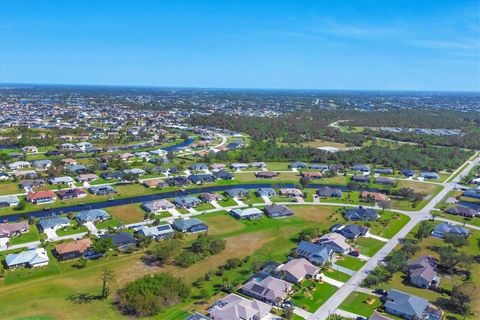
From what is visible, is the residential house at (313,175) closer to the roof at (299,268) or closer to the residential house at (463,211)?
the residential house at (463,211)

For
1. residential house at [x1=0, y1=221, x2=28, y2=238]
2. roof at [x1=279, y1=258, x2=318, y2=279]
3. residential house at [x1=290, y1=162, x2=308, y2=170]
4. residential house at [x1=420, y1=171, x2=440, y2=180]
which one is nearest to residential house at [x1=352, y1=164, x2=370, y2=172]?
residential house at [x1=290, y1=162, x2=308, y2=170]

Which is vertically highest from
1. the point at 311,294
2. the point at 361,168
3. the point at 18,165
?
the point at 18,165

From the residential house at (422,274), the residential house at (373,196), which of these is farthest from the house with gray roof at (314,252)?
the residential house at (373,196)

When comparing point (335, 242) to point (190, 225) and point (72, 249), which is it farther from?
point (72, 249)

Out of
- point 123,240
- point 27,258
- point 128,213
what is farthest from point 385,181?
point 27,258

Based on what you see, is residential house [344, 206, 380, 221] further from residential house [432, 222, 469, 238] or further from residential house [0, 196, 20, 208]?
residential house [0, 196, 20, 208]

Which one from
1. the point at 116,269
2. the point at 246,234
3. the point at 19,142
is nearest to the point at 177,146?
the point at 19,142

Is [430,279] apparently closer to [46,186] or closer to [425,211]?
[425,211]
